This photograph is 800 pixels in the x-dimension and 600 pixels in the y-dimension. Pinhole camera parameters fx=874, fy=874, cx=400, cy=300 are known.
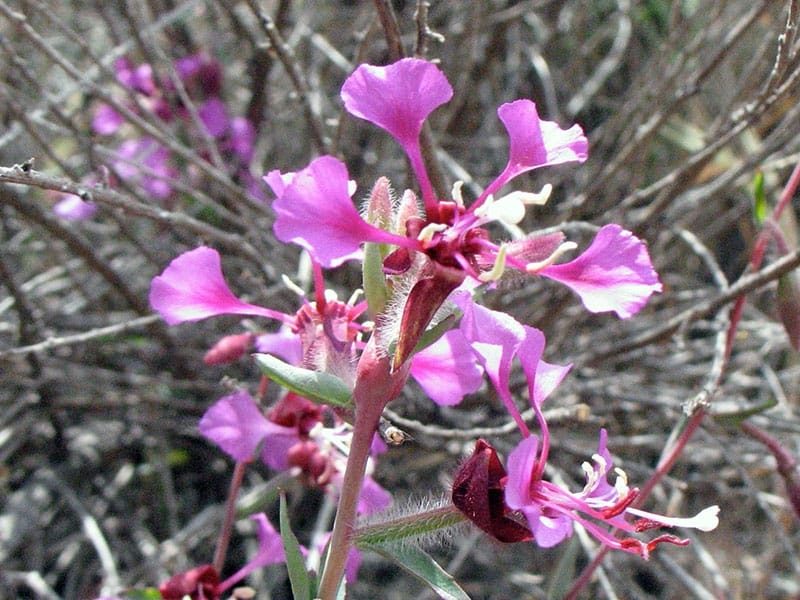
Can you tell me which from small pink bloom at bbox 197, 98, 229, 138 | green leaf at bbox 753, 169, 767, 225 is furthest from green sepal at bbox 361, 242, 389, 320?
small pink bloom at bbox 197, 98, 229, 138

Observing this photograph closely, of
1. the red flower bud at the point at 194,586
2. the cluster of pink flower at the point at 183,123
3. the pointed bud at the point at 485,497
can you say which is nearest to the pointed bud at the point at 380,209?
the pointed bud at the point at 485,497

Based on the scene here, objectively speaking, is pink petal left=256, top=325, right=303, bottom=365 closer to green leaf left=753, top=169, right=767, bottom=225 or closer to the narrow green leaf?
the narrow green leaf

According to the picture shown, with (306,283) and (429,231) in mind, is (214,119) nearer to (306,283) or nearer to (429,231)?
(306,283)

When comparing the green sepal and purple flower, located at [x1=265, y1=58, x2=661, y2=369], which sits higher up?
purple flower, located at [x1=265, y1=58, x2=661, y2=369]

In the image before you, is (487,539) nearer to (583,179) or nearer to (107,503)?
(107,503)

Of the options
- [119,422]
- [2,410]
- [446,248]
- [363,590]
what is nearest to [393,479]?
[363,590]

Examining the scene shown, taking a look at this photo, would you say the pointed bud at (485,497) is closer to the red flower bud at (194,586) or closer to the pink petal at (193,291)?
the pink petal at (193,291)
